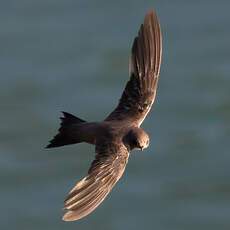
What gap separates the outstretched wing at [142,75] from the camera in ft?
23.3

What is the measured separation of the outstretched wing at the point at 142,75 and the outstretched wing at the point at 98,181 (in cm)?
44

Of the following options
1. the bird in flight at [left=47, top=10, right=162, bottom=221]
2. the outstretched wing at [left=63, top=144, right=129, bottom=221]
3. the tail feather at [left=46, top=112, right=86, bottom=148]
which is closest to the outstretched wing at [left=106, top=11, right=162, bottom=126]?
the bird in flight at [left=47, top=10, right=162, bottom=221]

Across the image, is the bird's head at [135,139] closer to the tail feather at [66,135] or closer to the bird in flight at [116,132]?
the bird in flight at [116,132]

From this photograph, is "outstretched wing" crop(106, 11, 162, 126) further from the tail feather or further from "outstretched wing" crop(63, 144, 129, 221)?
"outstretched wing" crop(63, 144, 129, 221)

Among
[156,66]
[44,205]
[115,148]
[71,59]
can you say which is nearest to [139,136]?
[115,148]

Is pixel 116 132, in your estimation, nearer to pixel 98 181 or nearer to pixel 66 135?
pixel 66 135

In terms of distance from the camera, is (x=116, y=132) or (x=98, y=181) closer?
(x=98, y=181)

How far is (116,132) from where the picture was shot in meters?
6.73

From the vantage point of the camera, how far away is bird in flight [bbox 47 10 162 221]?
20.4 ft

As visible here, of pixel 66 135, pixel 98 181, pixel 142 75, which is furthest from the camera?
pixel 142 75

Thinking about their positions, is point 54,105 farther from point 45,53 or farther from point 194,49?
point 194,49

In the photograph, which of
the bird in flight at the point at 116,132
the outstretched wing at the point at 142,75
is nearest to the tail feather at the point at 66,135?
the bird in flight at the point at 116,132

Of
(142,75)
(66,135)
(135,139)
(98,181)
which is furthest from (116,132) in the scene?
(142,75)

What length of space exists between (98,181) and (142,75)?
110 centimetres
